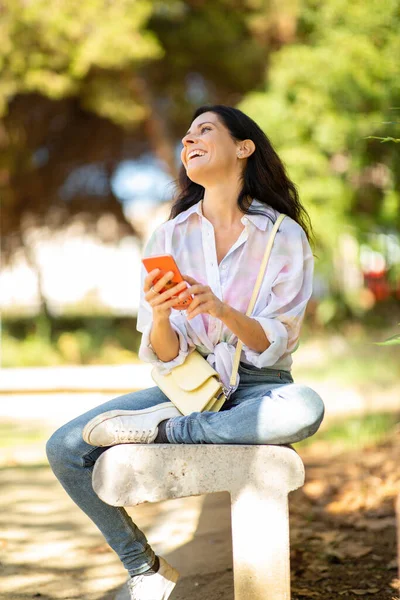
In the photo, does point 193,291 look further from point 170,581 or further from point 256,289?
point 170,581

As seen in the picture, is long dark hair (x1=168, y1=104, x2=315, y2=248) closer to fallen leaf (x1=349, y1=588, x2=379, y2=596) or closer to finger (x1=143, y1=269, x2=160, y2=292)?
finger (x1=143, y1=269, x2=160, y2=292)

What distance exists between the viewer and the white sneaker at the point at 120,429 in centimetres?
263

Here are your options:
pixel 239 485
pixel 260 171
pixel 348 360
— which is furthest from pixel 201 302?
pixel 348 360

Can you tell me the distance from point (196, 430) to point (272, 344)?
0.40m

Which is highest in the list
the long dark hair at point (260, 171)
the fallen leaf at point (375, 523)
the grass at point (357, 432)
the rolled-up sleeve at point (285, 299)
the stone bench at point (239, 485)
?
the long dark hair at point (260, 171)

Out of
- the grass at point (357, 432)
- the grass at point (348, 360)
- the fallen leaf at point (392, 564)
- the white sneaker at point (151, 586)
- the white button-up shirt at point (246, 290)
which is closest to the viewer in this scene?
the white sneaker at point (151, 586)

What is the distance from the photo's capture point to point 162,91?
14914mm

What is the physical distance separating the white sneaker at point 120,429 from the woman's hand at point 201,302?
0.37m

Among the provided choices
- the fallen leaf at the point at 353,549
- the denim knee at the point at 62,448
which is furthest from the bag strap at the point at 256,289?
the fallen leaf at the point at 353,549

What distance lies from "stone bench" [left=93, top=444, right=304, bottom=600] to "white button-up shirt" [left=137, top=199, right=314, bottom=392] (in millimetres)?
396

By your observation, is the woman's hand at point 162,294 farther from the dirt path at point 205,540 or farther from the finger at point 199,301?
the dirt path at point 205,540

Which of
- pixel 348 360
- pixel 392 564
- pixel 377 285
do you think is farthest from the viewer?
pixel 377 285

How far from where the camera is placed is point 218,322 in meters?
2.97

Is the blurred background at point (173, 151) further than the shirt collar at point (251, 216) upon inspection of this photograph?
Yes
